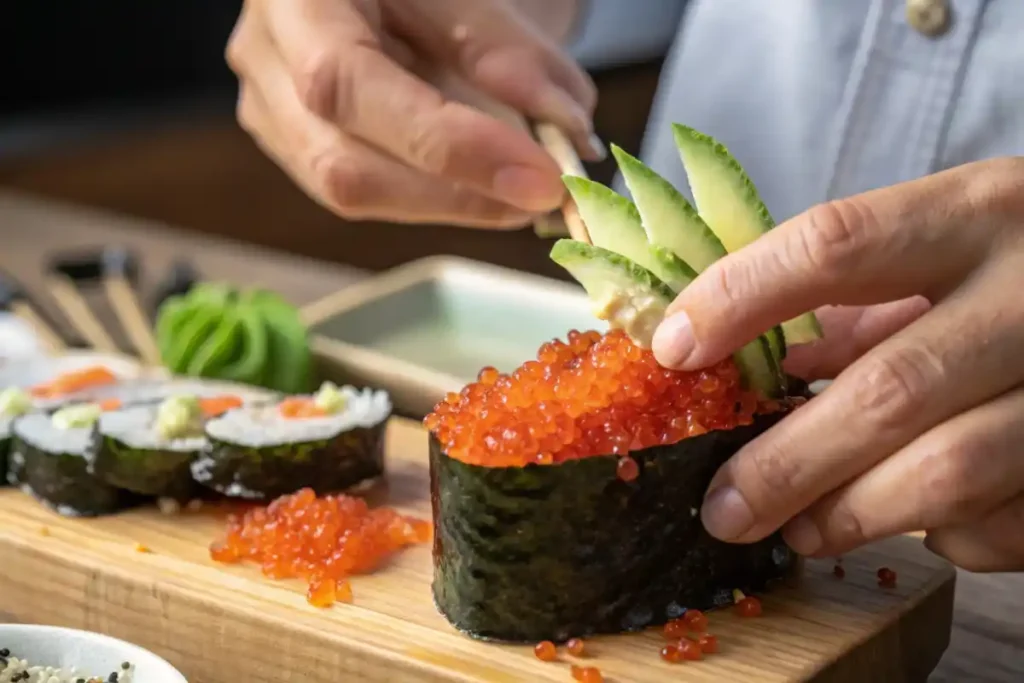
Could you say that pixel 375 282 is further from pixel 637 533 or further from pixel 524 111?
pixel 637 533

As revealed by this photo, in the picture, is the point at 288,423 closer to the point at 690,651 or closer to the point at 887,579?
the point at 690,651

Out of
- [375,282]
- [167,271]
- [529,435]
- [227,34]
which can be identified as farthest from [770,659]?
[227,34]

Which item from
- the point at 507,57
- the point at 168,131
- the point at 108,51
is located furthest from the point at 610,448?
the point at 108,51

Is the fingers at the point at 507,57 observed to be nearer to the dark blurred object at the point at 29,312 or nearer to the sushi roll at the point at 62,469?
the sushi roll at the point at 62,469

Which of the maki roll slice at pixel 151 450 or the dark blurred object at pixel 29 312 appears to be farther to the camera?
the dark blurred object at pixel 29 312

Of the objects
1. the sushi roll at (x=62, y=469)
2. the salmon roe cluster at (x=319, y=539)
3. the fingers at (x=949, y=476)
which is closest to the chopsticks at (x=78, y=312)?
the sushi roll at (x=62, y=469)
